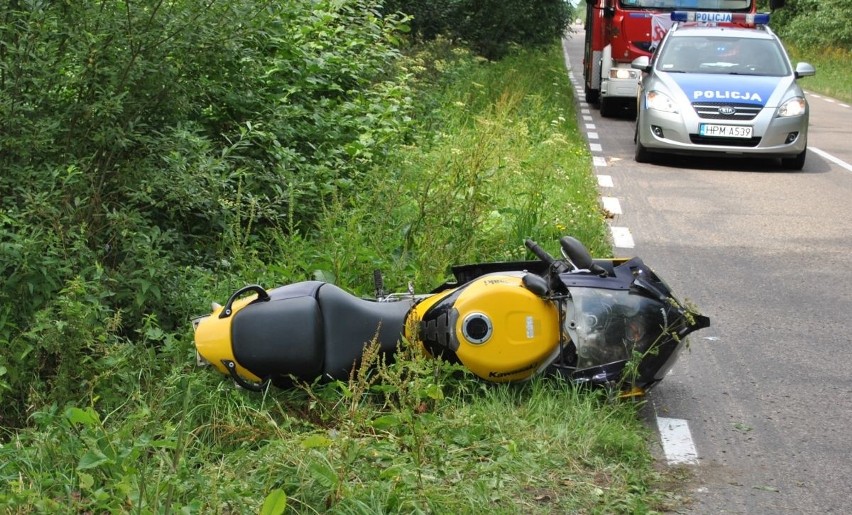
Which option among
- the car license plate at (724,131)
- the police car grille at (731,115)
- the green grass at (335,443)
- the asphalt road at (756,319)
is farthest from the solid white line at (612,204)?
the green grass at (335,443)

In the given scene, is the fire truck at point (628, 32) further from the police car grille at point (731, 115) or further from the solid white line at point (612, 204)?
the solid white line at point (612, 204)

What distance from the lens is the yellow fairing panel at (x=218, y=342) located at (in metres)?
5.16

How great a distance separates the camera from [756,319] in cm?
726

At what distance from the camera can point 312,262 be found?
7004 mm

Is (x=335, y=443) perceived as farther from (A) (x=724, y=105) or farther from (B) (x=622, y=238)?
(A) (x=724, y=105)

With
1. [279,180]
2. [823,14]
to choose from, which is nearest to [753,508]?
[279,180]

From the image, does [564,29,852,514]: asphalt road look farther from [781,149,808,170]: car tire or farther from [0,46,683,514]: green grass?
[0,46,683,514]: green grass

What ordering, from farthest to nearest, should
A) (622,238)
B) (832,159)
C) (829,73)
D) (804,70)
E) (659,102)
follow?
1. (829,73)
2. (832,159)
3. (804,70)
4. (659,102)
5. (622,238)

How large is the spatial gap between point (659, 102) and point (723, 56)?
61.3 inches

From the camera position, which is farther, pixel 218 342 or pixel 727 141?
pixel 727 141

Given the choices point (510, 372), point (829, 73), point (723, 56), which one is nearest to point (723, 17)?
point (723, 56)

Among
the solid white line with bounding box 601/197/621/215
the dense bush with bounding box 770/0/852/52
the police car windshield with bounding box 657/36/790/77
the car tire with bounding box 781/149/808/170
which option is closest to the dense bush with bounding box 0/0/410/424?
the solid white line with bounding box 601/197/621/215

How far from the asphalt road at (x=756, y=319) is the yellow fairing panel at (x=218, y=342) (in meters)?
1.84

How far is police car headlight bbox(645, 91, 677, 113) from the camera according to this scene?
14.4 m
